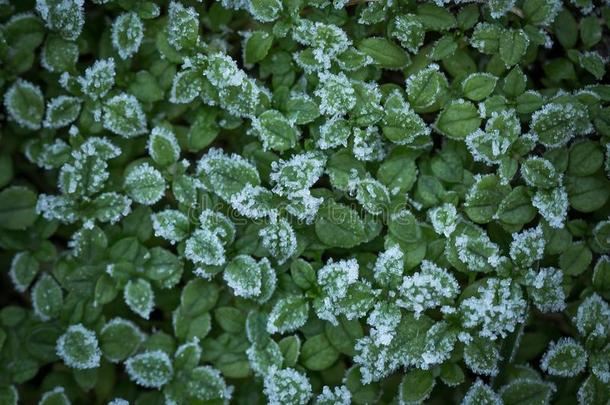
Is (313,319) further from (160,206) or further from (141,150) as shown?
(141,150)

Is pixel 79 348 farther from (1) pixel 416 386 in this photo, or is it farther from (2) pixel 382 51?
(2) pixel 382 51

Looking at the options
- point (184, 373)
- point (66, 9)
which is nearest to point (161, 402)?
point (184, 373)

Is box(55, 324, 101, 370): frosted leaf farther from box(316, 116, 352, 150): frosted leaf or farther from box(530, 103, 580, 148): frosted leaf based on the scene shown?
box(530, 103, 580, 148): frosted leaf

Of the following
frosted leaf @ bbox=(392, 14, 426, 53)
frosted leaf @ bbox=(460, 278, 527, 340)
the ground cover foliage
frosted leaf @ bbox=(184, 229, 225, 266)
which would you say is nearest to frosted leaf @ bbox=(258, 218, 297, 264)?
the ground cover foliage

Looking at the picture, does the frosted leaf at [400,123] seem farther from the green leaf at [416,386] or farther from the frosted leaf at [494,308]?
the green leaf at [416,386]

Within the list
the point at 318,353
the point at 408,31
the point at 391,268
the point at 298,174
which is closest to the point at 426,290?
the point at 391,268

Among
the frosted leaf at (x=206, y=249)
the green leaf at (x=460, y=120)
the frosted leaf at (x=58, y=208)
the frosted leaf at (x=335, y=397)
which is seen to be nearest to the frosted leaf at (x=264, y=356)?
the frosted leaf at (x=335, y=397)
